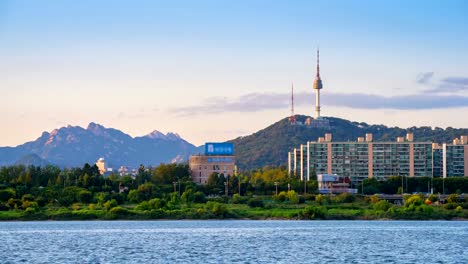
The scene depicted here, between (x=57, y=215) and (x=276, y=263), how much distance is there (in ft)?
266

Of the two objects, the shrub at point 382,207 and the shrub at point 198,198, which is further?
the shrub at point 198,198

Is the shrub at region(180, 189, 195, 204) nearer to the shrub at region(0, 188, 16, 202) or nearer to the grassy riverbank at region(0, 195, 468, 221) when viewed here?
the grassy riverbank at region(0, 195, 468, 221)

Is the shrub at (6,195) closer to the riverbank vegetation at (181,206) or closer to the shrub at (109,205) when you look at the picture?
the riverbank vegetation at (181,206)

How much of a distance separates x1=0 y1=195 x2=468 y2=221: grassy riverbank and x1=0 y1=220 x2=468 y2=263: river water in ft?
46.9

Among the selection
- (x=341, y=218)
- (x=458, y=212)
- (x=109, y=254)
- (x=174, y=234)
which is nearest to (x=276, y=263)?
(x=109, y=254)

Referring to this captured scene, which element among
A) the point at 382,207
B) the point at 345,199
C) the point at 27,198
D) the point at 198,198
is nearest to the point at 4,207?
the point at 27,198

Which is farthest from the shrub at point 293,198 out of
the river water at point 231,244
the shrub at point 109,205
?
the river water at point 231,244

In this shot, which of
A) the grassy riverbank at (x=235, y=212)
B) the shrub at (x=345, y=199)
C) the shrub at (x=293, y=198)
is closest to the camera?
the grassy riverbank at (x=235, y=212)

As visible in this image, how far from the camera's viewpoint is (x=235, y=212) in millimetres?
147250

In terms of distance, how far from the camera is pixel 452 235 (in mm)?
105938

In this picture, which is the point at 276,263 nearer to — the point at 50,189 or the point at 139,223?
the point at 139,223

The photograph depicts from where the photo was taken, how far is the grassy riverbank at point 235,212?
470ft

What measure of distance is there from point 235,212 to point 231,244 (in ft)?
192

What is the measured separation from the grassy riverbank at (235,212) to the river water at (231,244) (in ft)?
46.9
